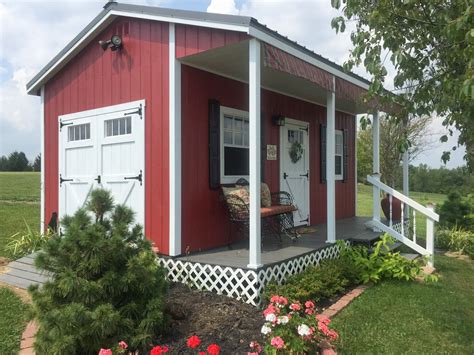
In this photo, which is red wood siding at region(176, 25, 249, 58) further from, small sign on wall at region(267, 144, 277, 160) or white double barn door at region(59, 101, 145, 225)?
small sign on wall at region(267, 144, 277, 160)

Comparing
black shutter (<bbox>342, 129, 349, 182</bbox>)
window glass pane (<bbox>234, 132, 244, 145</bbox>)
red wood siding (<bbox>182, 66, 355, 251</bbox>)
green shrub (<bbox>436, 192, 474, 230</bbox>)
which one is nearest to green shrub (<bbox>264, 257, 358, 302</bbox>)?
red wood siding (<bbox>182, 66, 355, 251</bbox>)

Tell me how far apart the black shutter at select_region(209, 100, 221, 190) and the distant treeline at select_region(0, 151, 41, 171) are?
4294 cm

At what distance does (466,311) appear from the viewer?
13.8 feet

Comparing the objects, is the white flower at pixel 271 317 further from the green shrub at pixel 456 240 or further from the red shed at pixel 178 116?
the green shrub at pixel 456 240

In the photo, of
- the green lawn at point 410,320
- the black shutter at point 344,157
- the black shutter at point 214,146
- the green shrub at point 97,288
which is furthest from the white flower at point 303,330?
the black shutter at point 344,157

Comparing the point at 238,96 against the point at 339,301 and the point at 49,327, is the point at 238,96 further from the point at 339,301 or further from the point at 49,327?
the point at 49,327

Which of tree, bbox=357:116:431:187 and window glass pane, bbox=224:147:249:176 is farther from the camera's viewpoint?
tree, bbox=357:116:431:187

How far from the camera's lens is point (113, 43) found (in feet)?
17.7

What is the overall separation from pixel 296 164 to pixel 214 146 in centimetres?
244

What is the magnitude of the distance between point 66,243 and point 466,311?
4027 millimetres

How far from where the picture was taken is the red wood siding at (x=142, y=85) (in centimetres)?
489

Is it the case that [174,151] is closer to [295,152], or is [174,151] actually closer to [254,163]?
[254,163]

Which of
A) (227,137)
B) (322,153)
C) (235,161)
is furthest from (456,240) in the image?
(227,137)

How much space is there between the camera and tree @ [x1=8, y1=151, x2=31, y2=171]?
44.1 meters
